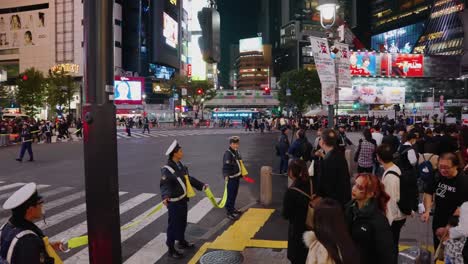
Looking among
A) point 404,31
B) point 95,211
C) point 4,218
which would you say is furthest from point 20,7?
point 404,31

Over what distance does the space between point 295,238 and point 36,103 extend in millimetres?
56680

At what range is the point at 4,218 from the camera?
8.25m

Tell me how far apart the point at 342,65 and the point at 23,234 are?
867cm

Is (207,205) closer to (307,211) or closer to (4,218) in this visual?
(4,218)

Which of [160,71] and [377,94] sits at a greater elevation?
[160,71]

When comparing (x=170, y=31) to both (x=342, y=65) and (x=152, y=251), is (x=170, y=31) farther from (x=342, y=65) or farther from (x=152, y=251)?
(x=152, y=251)

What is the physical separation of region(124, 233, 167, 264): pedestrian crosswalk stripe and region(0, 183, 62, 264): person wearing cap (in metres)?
3.01

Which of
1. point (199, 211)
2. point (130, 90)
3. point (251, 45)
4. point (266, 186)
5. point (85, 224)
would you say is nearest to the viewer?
point (85, 224)

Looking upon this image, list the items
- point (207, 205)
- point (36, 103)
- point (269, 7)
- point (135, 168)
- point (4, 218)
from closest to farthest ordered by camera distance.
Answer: point (4, 218) < point (207, 205) < point (135, 168) < point (36, 103) < point (269, 7)

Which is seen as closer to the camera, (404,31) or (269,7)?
(404,31)

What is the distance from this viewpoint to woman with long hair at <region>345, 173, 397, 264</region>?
293cm

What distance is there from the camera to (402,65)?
234 feet

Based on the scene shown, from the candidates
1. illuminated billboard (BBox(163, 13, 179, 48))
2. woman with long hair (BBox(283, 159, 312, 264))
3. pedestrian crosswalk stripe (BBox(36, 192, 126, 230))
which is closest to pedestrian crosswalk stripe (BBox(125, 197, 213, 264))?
pedestrian crosswalk stripe (BBox(36, 192, 126, 230))

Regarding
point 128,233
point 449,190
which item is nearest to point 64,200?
point 128,233
